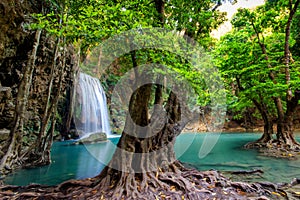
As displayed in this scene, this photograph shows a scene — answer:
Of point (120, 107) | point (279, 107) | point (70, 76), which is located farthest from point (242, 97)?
point (120, 107)

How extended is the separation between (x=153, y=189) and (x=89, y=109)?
55.5 feet

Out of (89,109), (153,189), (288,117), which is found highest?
(89,109)

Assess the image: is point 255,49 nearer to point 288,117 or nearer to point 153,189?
point 288,117

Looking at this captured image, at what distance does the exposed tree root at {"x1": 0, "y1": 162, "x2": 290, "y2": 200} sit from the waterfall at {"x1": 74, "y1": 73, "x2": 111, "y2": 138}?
14.9 meters

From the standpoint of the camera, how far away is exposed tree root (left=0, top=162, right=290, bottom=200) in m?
4.43

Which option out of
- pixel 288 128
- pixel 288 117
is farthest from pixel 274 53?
pixel 288 128

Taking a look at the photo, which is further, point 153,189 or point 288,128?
point 288,128

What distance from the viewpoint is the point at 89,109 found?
20.4 meters

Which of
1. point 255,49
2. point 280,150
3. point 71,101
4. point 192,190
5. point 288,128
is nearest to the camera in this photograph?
point 192,190

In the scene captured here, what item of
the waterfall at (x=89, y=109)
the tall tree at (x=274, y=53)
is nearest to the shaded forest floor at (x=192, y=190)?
the tall tree at (x=274, y=53)

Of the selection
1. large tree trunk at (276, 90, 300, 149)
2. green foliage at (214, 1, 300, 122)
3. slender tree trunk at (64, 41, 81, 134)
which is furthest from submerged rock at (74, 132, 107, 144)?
large tree trunk at (276, 90, 300, 149)

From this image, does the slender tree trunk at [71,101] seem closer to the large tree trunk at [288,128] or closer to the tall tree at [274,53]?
the tall tree at [274,53]

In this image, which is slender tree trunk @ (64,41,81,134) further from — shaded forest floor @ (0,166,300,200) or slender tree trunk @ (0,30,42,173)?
shaded forest floor @ (0,166,300,200)

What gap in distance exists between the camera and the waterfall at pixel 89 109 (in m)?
19.6
